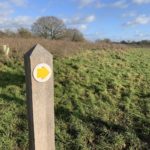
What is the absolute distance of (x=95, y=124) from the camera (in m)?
7.12

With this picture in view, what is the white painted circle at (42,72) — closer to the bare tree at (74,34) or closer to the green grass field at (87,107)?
the green grass field at (87,107)

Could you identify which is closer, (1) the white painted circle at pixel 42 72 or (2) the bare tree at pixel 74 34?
(1) the white painted circle at pixel 42 72

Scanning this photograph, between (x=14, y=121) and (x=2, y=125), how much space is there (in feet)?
0.96

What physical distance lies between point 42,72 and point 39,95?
0.95ft

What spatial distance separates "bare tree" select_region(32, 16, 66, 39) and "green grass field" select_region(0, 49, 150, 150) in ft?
51.6

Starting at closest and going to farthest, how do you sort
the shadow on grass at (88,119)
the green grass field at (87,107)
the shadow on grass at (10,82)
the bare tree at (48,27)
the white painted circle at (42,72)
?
the white painted circle at (42,72)
the green grass field at (87,107)
the shadow on grass at (88,119)
the shadow on grass at (10,82)
the bare tree at (48,27)

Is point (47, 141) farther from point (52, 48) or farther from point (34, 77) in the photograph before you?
point (52, 48)

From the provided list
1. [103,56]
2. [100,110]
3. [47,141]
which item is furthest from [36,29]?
Answer: [47,141]

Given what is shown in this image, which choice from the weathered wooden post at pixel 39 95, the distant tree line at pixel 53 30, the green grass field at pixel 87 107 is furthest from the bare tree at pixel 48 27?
the weathered wooden post at pixel 39 95

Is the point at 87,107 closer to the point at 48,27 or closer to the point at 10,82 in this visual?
the point at 10,82

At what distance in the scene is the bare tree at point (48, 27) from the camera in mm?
27219

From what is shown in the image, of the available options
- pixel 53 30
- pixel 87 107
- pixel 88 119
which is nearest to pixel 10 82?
pixel 87 107

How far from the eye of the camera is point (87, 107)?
25.9 ft

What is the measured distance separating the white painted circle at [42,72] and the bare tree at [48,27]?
920 inches
